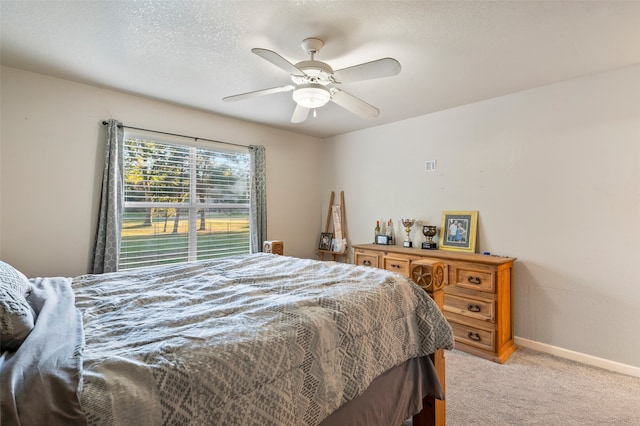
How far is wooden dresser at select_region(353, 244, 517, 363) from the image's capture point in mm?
2658

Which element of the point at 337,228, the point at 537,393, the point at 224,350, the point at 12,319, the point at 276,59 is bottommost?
the point at 537,393

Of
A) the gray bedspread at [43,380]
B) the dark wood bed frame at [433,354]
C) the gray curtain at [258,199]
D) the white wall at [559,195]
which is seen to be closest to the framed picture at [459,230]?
the white wall at [559,195]

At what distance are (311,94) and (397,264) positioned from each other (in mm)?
2088

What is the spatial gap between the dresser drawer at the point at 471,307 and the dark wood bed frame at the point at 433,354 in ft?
3.91

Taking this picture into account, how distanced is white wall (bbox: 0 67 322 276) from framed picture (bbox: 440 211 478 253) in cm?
311

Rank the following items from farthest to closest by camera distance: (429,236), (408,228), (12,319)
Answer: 1. (408,228)
2. (429,236)
3. (12,319)

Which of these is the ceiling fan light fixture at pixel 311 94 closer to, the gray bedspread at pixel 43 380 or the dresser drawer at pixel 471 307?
the gray bedspread at pixel 43 380

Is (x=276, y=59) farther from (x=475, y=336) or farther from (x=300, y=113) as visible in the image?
(x=475, y=336)

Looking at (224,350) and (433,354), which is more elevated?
(224,350)

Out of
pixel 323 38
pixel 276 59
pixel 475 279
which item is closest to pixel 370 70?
pixel 323 38

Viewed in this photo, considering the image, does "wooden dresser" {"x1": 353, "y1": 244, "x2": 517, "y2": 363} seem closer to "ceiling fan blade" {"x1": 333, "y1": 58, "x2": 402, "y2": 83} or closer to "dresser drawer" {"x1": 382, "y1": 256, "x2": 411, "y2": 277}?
"dresser drawer" {"x1": 382, "y1": 256, "x2": 411, "y2": 277}

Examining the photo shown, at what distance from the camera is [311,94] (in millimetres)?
2031

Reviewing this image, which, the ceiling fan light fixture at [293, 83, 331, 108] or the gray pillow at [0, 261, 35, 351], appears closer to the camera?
the gray pillow at [0, 261, 35, 351]

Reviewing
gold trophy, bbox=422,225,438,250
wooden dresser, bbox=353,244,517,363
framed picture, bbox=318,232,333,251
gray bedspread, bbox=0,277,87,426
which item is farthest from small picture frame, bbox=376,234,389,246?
gray bedspread, bbox=0,277,87,426
